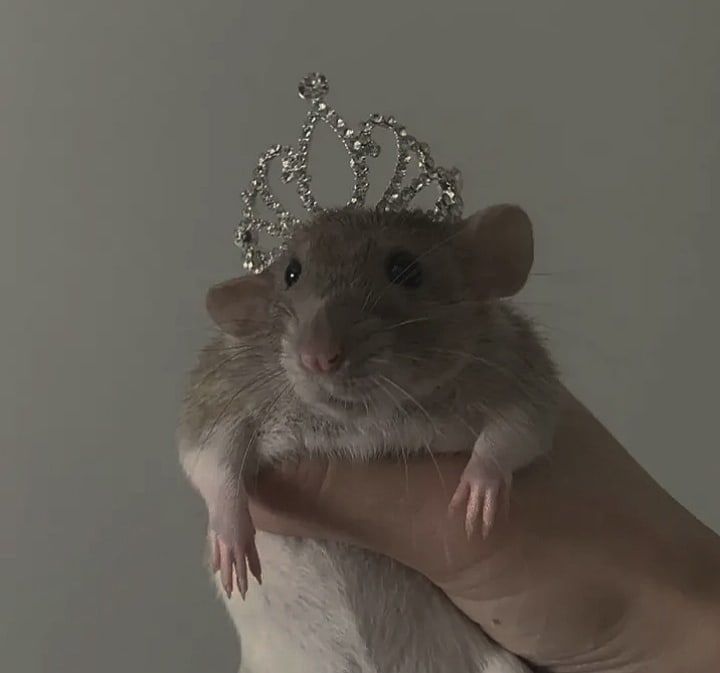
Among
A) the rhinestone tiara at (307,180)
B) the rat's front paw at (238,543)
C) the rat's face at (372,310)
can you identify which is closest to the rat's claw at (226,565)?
the rat's front paw at (238,543)

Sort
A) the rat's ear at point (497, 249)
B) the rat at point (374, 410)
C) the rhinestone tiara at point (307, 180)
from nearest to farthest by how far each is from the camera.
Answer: the rat at point (374, 410), the rat's ear at point (497, 249), the rhinestone tiara at point (307, 180)

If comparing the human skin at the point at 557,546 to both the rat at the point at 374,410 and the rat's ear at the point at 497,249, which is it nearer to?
the rat at the point at 374,410

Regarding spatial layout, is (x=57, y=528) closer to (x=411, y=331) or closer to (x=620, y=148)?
(x=411, y=331)

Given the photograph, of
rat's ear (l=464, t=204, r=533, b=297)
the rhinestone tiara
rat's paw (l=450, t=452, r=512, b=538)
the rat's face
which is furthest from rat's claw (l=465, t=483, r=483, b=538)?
the rhinestone tiara

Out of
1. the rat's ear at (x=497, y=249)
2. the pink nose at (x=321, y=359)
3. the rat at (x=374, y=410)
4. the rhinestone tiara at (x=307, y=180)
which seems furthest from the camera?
the rhinestone tiara at (x=307, y=180)

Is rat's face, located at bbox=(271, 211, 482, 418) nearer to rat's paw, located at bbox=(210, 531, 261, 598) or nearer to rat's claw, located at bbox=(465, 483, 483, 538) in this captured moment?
rat's claw, located at bbox=(465, 483, 483, 538)

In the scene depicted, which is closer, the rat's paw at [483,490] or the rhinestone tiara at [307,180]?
the rat's paw at [483,490]

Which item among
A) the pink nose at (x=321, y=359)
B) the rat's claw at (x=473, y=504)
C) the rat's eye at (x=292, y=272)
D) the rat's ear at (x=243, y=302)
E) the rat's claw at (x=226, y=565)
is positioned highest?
the rat's eye at (x=292, y=272)
